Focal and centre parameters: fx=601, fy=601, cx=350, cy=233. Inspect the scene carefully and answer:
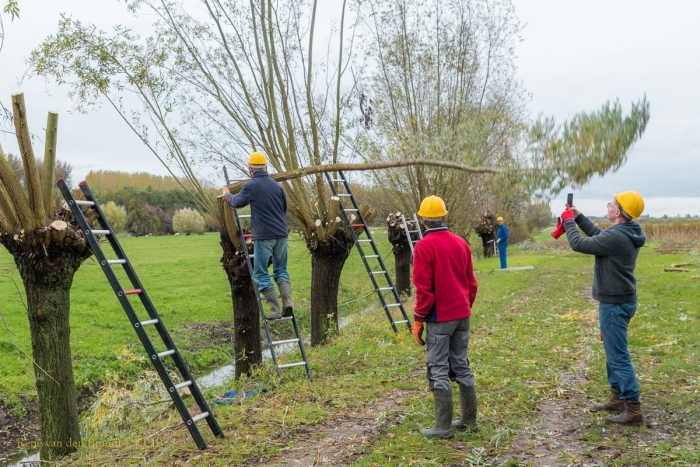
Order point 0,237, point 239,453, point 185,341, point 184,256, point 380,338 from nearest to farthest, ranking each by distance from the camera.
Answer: point 239,453 < point 0,237 < point 380,338 < point 185,341 < point 184,256

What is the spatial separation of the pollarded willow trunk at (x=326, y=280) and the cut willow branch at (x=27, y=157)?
647cm

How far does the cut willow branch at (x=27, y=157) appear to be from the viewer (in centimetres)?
702

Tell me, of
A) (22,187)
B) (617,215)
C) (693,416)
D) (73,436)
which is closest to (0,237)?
(22,187)

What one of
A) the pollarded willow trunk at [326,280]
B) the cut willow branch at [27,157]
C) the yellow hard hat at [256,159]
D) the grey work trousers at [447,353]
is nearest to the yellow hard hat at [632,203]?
the grey work trousers at [447,353]

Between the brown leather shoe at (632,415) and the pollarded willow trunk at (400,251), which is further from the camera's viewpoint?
the pollarded willow trunk at (400,251)

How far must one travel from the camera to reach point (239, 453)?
5871mm

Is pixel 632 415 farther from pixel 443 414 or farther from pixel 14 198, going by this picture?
pixel 14 198

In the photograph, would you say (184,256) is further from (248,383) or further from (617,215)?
(617,215)

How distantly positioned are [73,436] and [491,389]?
17.0 feet

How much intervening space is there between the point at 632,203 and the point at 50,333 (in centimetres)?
673

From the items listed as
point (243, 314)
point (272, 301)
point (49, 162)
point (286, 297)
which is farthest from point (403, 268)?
point (49, 162)

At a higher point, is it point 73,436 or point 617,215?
point 617,215

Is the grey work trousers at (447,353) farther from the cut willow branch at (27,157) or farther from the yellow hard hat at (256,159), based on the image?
the cut willow branch at (27,157)

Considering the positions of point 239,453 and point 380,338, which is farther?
point 380,338
